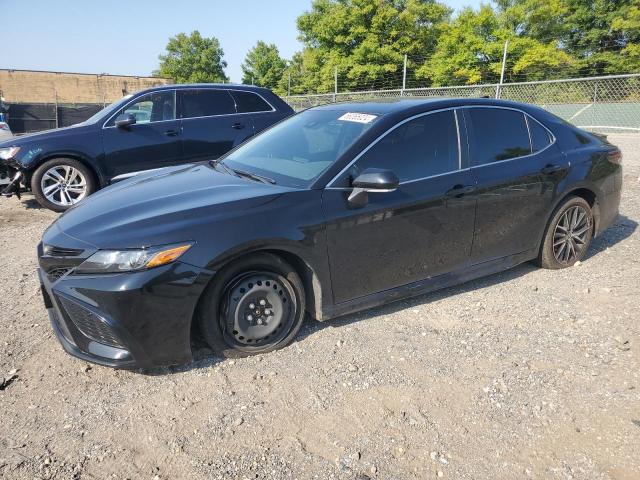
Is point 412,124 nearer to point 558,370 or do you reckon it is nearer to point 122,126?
point 558,370

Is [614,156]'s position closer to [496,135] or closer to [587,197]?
[587,197]

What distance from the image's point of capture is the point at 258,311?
9.89 ft

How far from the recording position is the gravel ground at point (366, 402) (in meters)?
2.22

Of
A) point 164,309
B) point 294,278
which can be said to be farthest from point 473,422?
point 164,309

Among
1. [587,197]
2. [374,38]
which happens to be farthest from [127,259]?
[374,38]

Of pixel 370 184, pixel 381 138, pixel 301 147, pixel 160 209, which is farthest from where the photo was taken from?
pixel 301 147

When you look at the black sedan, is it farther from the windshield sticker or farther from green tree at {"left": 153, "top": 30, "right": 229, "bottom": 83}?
green tree at {"left": 153, "top": 30, "right": 229, "bottom": 83}

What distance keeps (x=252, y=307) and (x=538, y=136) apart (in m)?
2.95

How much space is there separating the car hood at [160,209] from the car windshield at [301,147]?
0.73 ft

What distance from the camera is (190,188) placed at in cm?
325

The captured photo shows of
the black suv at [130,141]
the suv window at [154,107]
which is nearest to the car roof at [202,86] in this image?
the black suv at [130,141]

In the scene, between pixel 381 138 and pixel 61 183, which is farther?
pixel 61 183

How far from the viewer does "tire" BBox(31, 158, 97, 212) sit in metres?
6.49

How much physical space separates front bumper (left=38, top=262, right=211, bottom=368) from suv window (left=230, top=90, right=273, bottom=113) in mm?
5226
